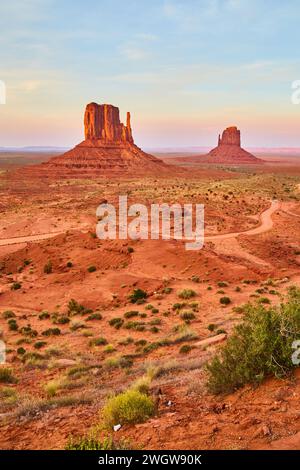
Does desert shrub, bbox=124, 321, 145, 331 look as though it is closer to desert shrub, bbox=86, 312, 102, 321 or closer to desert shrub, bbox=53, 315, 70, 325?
desert shrub, bbox=86, 312, 102, 321

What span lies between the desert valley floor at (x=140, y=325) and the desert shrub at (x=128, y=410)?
0.19m

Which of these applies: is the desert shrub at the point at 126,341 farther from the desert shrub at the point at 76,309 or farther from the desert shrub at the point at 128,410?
the desert shrub at the point at 128,410

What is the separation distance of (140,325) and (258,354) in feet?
31.2

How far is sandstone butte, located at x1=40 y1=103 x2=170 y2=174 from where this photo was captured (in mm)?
111938

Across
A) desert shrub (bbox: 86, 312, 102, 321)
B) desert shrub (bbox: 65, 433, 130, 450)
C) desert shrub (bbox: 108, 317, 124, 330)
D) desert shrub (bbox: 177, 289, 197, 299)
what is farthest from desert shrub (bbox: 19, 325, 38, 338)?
desert shrub (bbox: 65, 433, 130, 450)

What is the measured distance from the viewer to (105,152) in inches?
4889

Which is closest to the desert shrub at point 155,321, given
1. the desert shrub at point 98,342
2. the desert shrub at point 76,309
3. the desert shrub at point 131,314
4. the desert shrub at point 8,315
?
the desert shrub at point 131,314

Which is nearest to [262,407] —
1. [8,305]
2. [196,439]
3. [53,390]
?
[196,439]

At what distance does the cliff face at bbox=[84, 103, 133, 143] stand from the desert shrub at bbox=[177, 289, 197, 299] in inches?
4574

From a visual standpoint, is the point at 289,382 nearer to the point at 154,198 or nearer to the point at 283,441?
the point at 283,441

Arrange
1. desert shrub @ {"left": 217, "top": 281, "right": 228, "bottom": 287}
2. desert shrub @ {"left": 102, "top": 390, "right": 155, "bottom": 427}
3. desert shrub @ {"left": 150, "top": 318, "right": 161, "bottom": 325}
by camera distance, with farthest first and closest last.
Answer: desert shrub @ {"left": 217, "top": 281, "right": 228, "bottom": 287}, desert shrub @ {"left": 150, "top": 318, "right": 161, "bottom": 325}, desert shrub @ {"left": 102, "top": 390, "right": 155, "bottom": 427}

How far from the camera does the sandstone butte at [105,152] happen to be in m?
112

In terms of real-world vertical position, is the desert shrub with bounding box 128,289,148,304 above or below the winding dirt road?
below

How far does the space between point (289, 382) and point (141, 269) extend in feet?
63.0
